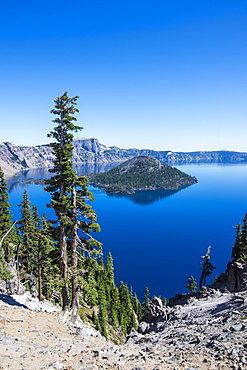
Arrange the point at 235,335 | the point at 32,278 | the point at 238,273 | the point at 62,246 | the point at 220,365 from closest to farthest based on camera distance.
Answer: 1. the point at 220,365
2. the point at 235,335
3. the point at 62,246
4. the point at 238,273
5. the point at 32,278

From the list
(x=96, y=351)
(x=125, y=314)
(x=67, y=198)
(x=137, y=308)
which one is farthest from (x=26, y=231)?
(x=137, y=308)

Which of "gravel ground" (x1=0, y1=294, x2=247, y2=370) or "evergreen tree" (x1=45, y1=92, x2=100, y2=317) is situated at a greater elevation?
"evergreen tree" (x1=45, y1=92, x2=100, y2=317)

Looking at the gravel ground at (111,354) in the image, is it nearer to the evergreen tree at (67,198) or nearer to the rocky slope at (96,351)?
the rocky slope at (96,351)

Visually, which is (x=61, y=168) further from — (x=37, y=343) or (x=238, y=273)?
(x=238, y=273)

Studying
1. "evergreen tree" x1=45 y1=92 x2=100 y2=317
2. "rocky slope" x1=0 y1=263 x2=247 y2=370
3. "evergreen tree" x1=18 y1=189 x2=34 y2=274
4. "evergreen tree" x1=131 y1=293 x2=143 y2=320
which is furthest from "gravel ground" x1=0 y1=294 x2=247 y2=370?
"evergreen tree" x1=131 y1=293 x2=143 y2=320

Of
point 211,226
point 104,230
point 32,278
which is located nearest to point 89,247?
point 32,278

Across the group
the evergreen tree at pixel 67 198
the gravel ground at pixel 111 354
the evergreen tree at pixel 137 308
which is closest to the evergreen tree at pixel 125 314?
the evergreen tree at pixel 137 308

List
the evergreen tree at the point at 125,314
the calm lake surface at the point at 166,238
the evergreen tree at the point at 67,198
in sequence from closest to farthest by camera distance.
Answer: the evergreen tree at the point at 67,198 < the evergreen tree at the point at 125,314 < the calm lake surface at the point at 166,238

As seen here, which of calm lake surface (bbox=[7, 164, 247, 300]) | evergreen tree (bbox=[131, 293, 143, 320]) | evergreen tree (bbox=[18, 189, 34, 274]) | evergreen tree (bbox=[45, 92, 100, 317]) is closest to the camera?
evergreen tree (bbox=[45, 92, 100, 317])

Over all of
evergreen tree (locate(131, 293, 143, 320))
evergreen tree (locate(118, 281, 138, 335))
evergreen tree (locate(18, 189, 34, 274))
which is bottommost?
evergreen tree (locate(131, 293, 143, 320))

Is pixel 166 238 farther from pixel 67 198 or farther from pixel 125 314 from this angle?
pixel 67 198

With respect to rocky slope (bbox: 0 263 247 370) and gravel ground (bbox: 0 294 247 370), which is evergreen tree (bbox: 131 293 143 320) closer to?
rocky slope (bbox: 0 263 247 370)

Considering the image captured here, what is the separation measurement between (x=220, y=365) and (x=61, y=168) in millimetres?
15190

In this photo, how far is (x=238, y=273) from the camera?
32.2 meters
